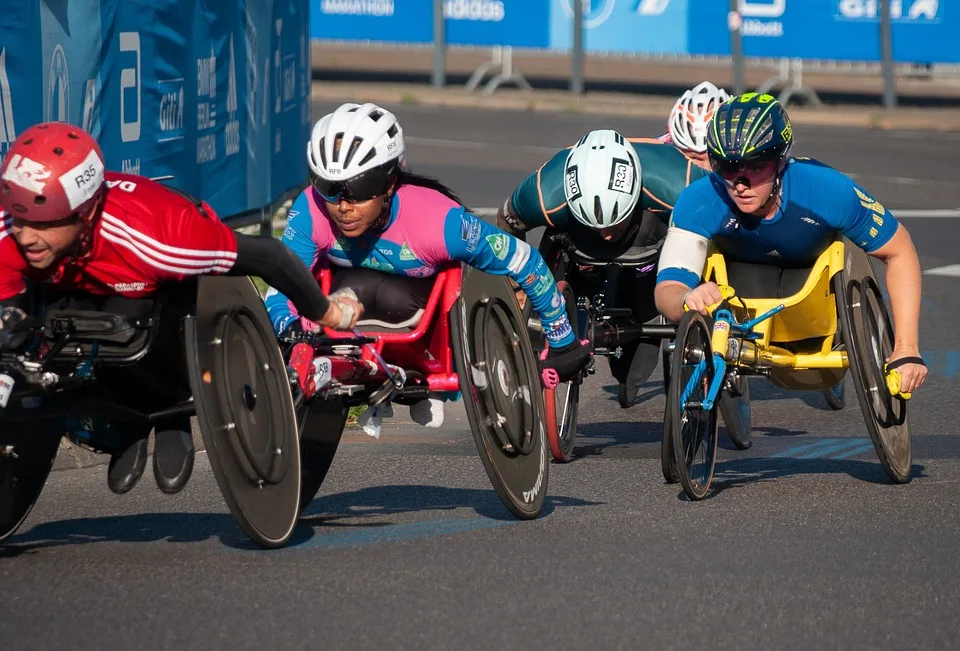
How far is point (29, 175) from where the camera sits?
516cm

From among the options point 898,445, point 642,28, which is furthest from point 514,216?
point 642,28

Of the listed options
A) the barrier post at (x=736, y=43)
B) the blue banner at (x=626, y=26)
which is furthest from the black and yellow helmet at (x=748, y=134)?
the blue banner at (x=626, y=26)

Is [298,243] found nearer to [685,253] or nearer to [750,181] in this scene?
[685,253]

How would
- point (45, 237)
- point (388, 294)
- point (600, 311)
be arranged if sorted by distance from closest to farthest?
point (45, 237) < point (388, 294) < point (600, 311)

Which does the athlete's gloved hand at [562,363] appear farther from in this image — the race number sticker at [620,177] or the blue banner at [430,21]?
the blue banner at [430,21]

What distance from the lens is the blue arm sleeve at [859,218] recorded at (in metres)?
7.25

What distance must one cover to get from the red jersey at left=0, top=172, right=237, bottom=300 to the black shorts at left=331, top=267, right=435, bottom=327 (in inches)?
47.5

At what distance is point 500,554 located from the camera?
5.86m

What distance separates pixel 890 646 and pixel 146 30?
6.79m

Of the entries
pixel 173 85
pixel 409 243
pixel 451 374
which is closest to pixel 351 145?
Answer: pixel 409 243

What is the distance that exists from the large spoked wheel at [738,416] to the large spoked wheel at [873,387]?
96cm

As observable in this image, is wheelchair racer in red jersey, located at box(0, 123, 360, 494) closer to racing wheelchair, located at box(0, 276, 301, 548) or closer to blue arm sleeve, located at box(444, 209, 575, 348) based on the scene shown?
racing wheelchair, located at box(0, 276, 301, 548)

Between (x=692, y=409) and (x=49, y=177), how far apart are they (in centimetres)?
291

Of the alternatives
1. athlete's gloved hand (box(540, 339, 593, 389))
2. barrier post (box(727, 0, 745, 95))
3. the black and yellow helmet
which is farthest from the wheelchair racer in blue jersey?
barrier post (box(727, 0, 745, 95))
